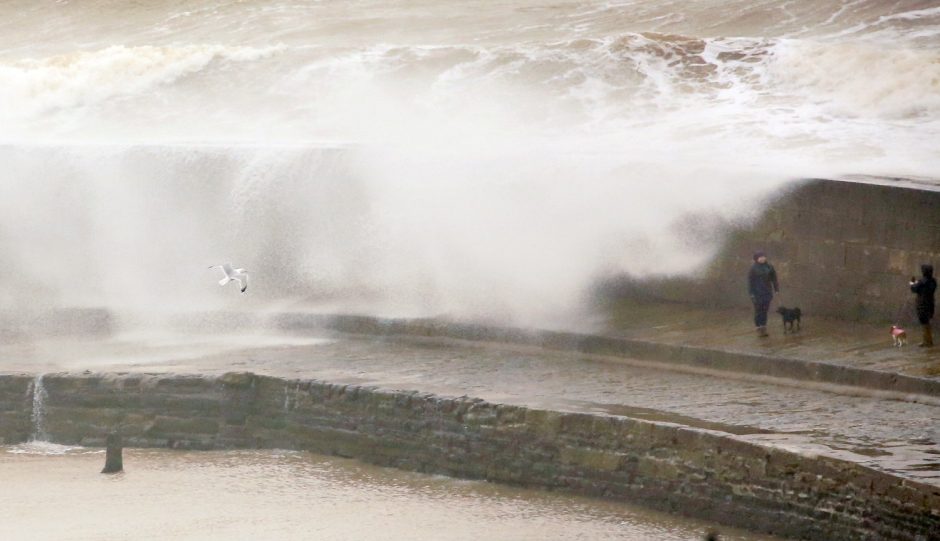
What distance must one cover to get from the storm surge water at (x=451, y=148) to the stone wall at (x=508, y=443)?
3046mm

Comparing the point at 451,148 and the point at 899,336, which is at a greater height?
the point at 451,148

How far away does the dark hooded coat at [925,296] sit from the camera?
13344mm

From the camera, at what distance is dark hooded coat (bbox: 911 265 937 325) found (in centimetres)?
1334

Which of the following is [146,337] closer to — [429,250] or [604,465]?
[429,250]

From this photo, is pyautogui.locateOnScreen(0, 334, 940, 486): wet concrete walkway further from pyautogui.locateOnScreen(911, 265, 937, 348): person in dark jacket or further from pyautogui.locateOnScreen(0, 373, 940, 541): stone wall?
pyautogui.locateOnScreen(911, 265, 937, 348): person in dark jacket

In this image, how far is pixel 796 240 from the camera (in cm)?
1510

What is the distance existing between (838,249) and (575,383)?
293cm

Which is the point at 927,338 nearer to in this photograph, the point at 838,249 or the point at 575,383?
the point at 838,249

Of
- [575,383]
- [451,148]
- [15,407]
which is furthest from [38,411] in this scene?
[451,148]

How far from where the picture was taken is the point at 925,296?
1334 centimetres

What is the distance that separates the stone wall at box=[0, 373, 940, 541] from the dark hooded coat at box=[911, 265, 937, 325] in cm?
312

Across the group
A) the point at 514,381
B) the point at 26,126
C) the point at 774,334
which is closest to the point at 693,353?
the point at 774,334

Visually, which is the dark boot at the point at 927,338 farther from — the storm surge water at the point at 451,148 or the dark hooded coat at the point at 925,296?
the storm surge water at the point at 451,148

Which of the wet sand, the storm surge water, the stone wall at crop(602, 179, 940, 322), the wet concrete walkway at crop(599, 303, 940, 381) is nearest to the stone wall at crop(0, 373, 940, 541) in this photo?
the wet sand
